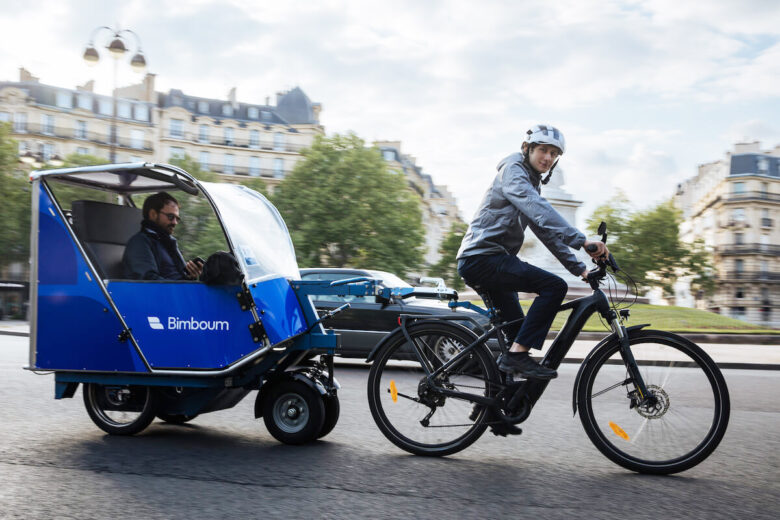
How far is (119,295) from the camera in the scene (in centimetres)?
521

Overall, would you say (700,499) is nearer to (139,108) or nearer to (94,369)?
(94,369)

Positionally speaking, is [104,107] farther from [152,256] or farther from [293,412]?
[293,412]

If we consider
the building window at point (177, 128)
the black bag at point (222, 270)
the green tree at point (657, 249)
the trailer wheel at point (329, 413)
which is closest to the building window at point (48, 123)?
the building window at point (177, 128)

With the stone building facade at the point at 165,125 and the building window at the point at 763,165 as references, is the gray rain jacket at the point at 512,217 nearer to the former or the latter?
the stone building facade at the point at 165,125

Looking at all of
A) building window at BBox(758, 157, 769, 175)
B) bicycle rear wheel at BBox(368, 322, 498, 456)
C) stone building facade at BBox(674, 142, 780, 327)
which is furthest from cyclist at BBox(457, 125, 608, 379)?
building window at BBox(758, 157, 769, 175)

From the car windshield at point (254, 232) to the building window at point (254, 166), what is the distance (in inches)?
2584

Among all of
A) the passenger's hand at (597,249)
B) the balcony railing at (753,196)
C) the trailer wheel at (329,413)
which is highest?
the balcony railing at (753,196)

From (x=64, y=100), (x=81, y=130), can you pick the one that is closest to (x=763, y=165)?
(x=81, y=130)

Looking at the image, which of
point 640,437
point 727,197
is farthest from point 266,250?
point 727,197

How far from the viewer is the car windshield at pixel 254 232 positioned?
513 cm

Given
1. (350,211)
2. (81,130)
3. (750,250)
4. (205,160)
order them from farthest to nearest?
(750,250) < (205,160) < (81,130) < (350,211)

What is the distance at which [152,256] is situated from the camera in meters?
5.37

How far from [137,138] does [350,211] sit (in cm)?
3635

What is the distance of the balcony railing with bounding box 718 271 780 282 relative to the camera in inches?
2940
